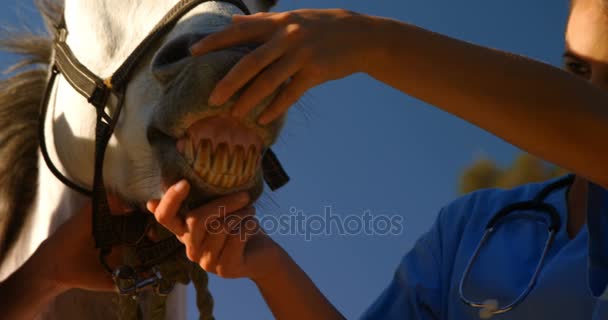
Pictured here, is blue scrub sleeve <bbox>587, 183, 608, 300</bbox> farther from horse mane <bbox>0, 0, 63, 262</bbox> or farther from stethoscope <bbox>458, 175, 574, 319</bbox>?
horse mane <bbox>0, 0, 63, 262</bbox>

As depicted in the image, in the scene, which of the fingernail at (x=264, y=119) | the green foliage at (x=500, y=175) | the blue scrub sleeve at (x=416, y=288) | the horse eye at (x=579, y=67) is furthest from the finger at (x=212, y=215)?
the green foliage at (x=500, y=175)

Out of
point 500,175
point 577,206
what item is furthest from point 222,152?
point 500,175

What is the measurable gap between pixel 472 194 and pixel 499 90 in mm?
823

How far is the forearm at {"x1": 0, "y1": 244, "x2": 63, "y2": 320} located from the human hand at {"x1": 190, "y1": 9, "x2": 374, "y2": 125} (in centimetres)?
106

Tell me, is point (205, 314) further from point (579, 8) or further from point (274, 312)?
point (579, 8)

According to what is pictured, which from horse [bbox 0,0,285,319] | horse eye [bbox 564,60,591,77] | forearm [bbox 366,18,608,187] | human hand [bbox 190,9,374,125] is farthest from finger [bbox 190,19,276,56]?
horse eye [bbox 564,60,591,77]

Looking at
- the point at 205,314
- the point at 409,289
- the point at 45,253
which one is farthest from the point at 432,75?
the point at 45,253

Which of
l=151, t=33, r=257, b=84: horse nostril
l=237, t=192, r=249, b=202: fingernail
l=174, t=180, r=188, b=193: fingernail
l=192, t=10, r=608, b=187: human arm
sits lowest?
l=174, t=180, r=188, b=193: fingernail

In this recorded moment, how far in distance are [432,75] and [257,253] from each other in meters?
0.65

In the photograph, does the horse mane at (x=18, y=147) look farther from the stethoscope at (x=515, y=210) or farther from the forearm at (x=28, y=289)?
the stethoscope at (x=515, y=210)

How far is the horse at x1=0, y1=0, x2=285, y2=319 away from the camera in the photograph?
5.20 feet

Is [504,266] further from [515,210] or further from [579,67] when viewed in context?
[579,67]

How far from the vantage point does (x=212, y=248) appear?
1.58m

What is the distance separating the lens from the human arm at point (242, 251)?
1.57 m
